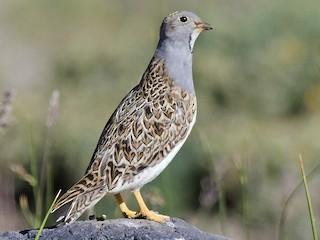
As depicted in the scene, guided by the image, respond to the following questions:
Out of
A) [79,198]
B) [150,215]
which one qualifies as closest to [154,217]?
[150,215]

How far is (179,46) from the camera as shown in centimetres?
808

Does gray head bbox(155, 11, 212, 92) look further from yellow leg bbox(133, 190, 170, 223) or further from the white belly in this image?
yellow leg bbox(133, 190, 170, 223)

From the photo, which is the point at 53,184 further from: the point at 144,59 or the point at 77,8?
the point at 77,8

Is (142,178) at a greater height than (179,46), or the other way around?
(179,46)

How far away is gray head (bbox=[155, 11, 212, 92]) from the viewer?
8039 mm

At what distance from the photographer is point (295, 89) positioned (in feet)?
49.4

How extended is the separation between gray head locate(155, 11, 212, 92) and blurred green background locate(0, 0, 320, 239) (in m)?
3.37

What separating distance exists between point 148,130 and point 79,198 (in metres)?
0.70

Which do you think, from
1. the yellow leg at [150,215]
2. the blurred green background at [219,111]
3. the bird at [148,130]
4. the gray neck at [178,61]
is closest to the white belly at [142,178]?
the bird at [148,130]

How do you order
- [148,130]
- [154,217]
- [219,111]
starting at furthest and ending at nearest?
[219,111] < [148,130] < [154,217]

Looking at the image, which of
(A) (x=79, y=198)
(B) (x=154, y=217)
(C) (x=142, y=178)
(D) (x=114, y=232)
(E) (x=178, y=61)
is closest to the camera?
(D) (x=114, y=232)

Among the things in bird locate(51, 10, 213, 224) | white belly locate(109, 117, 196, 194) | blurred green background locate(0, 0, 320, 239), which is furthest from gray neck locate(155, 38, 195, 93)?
blurred green background locate(0, 0, 320, 239)

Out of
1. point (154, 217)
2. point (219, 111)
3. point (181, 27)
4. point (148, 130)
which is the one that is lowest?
point (219, 111)

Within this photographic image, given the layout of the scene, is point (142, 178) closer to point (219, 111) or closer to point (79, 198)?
point (79, 198)
